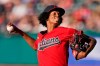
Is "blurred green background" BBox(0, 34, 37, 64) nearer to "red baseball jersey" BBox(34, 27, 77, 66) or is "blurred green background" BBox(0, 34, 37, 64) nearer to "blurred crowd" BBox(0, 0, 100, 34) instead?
"blurred crowd" BBox(0, 0, 100, 34)

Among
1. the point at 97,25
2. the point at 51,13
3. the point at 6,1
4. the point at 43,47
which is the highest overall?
the point at 6,1

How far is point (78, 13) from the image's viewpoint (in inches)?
434

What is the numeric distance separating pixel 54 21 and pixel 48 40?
214mm

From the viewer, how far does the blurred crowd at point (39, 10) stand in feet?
36.0

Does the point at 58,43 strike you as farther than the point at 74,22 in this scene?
No

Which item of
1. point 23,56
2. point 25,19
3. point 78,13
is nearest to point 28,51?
point 23,56

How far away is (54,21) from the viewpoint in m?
4.50

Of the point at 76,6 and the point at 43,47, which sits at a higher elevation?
the point at 76,6

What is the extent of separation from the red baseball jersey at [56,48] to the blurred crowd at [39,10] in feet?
20.9

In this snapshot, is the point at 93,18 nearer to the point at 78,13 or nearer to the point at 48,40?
the point at 78,13

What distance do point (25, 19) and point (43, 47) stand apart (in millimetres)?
6663

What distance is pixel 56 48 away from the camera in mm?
4426

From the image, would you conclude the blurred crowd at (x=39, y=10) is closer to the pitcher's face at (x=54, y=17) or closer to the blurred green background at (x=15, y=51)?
the blurred green background at (x=15, y=51)

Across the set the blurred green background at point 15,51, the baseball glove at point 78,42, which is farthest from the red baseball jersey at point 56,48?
the blurred green background at point 15,51
